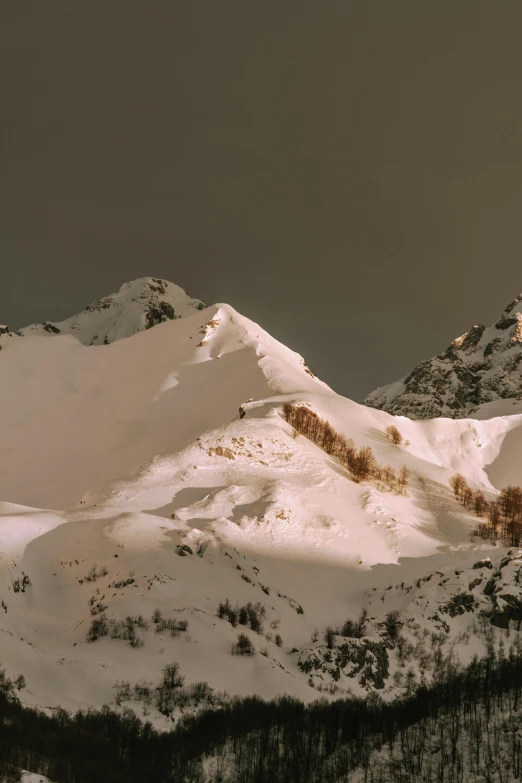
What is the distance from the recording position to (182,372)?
97.7 metres

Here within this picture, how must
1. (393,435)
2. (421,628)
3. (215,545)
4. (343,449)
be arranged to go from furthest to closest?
(393,435), (343,449), (215,545), (421,628)

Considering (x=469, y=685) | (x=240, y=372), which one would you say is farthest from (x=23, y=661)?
(x=240, y=372)

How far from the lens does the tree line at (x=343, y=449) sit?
69938 millimetres

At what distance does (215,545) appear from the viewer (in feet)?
147

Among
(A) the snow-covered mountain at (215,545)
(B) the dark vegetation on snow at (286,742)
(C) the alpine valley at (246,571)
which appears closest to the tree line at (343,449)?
(C) the alpine valley at (246,571)

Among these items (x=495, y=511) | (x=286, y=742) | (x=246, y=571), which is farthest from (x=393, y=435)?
(x=286, y=742)

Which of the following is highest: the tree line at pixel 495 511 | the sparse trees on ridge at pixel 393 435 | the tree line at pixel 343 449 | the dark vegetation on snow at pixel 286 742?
the sparse trees on ridge at pixel 393 435

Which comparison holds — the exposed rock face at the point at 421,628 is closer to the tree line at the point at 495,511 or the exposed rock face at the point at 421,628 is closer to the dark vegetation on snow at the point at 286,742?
the dark vegetation on snow at the point at 286,742

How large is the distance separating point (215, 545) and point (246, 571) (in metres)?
2.65

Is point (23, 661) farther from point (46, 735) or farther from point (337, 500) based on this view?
point (337, 500)

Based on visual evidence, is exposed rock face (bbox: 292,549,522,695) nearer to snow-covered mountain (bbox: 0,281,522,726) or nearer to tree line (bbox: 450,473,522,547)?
snow-covered mountain (bbox: 0,281,522,726)

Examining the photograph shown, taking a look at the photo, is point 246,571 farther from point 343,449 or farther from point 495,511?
point 343,449

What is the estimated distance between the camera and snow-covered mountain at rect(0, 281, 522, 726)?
33.1 meters

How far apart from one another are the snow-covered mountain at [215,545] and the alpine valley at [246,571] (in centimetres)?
15
